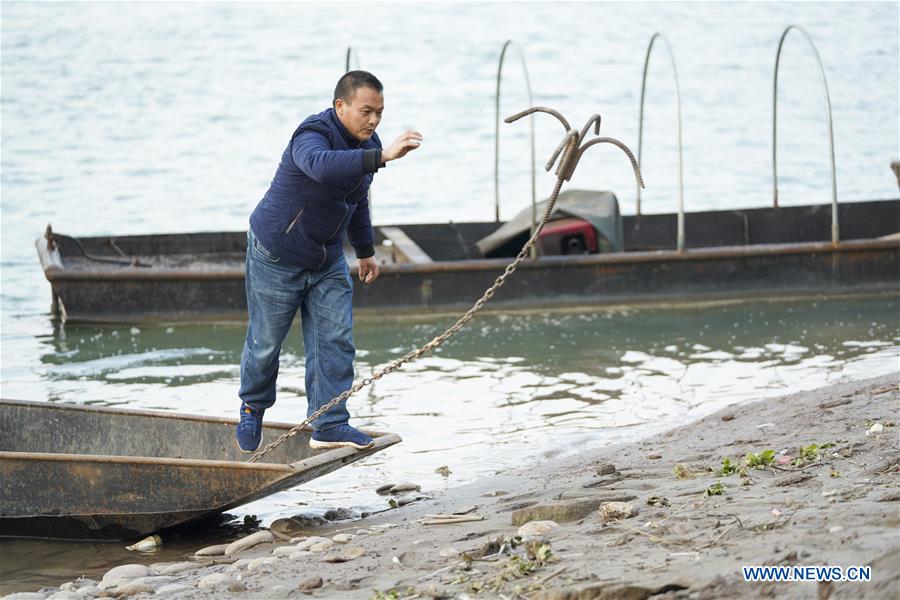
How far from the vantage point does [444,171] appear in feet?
77.2

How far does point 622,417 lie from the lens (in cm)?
839

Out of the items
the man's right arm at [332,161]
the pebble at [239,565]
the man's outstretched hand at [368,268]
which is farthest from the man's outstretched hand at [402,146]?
the pebble at [239,565]

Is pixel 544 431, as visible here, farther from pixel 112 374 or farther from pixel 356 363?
pixel 112 374

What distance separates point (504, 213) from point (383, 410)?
11953mm

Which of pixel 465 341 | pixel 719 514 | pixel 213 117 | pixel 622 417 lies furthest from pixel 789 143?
pixel 719 514

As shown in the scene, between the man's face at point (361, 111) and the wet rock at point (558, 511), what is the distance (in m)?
1.83

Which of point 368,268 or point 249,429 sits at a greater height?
point 368,268

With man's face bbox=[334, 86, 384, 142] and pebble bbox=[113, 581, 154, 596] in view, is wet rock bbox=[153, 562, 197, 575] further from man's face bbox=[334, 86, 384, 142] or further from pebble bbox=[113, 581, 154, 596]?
man's face bbox=[334, 86, 384, 142]

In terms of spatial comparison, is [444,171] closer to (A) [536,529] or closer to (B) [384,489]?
(B) [384,489]

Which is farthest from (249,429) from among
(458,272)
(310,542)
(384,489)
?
(458,272)

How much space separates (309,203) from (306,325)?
0.68 meters

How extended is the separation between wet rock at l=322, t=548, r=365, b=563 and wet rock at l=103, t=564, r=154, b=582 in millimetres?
911

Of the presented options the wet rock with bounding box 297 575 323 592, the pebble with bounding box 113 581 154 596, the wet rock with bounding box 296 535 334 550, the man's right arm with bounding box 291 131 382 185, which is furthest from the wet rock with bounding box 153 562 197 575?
the man's right arm with bounding box 291 131 382 185

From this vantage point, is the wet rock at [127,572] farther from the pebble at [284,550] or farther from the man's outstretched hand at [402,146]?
the man's outstretched hand at [402,146]
